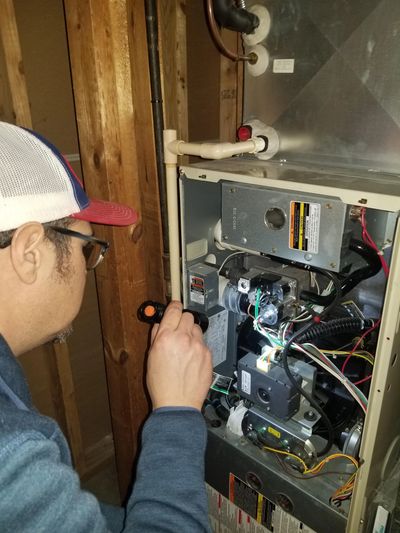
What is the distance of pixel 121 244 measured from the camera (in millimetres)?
1261

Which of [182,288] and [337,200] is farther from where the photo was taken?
[182,288]

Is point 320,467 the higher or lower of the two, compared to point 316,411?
lower

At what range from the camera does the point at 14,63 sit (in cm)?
108

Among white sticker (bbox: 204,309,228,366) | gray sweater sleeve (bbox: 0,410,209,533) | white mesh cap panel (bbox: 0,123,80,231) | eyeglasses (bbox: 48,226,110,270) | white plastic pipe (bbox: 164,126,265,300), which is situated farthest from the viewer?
white sticker (bbox: 204,309,228,366)

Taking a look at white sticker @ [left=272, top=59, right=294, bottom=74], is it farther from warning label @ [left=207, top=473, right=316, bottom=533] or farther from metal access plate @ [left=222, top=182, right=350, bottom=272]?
warning label @ [left=207, top=473, right=316, bottom=533]

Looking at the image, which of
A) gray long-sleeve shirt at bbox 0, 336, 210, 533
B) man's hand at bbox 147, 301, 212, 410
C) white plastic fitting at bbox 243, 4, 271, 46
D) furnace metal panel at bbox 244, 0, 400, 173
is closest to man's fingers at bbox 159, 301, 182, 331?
man's hand at bbox 147, 301, 212, 410

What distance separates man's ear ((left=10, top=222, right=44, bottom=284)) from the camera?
67 cm

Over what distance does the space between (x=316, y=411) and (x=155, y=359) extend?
50 centimetres

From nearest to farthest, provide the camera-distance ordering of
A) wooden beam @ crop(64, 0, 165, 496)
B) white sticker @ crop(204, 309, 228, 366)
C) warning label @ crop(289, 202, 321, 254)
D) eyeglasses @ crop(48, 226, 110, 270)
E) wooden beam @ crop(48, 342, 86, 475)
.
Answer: eyeglasses @ crop(48, 226, 110, 270) → warning label @ crop(289, 202, 321, 254) → wooden beam @ crop(64, 0, 165, 496) → white sticker @ crop(204, 309, 228, 366) → wooden beam @ crop(48, 342, 86, 475)

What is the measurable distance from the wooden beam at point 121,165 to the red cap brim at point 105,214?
0.25 metres

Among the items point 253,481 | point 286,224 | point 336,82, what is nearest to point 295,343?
point 286,224

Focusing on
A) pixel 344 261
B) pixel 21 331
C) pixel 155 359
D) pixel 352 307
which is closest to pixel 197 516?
pixel 155 359

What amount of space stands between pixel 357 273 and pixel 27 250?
72 centimetres

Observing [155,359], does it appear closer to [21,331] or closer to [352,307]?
[21,331]
